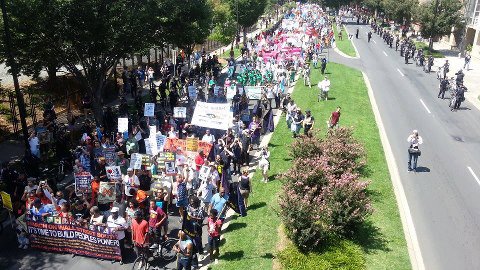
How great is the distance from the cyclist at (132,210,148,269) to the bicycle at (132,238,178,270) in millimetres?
30

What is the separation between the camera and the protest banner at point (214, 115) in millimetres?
19484

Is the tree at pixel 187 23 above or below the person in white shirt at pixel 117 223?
above

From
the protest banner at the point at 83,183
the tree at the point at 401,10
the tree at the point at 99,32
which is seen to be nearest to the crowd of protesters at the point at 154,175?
the protest banner at the point at 83,183

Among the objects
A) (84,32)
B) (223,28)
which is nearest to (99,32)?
(84,32)

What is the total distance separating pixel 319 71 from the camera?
39.7 metres

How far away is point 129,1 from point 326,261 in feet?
54.9

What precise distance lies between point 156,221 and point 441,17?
47417mm

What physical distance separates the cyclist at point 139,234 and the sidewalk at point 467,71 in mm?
25715

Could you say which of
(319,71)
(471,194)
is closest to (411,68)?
(319,71)

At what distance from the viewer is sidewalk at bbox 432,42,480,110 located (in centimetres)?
3325

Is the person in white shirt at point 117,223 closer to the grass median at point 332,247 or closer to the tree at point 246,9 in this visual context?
the grass median at point 332,247

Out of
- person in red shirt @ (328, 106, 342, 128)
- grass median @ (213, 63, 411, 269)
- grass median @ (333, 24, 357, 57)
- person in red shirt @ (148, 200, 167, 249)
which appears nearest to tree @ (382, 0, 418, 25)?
grass median @ (333, 24, 357, 57)

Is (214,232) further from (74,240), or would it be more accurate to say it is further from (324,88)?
(324,88)

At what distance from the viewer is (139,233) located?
12242mm
